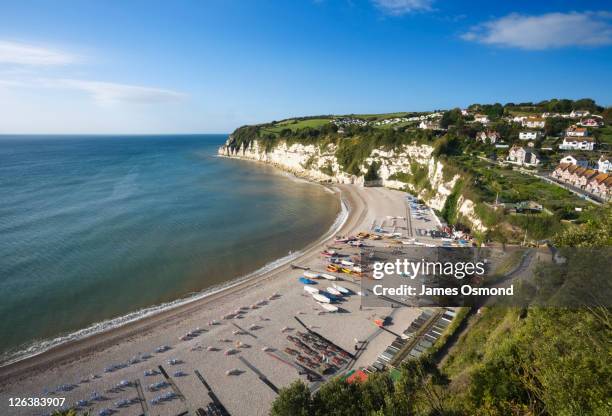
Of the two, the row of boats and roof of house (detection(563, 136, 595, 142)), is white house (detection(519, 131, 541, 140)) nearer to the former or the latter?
roof of house (detection(563, 136, 595, 142))

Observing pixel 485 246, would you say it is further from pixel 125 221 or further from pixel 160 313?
pixel 125 221

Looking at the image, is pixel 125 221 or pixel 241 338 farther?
pixel 125 221

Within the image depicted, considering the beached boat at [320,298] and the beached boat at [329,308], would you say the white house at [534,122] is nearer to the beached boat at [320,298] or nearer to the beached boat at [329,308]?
the beached boat at [320,298]

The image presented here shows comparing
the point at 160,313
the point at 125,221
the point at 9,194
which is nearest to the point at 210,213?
the point at 125,221

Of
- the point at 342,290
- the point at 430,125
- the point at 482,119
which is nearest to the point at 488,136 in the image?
the point at 430,125

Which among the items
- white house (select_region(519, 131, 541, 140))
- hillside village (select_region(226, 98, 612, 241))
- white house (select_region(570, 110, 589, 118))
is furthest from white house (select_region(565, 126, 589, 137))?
white house (select_region(570, 110, 589, 118))
